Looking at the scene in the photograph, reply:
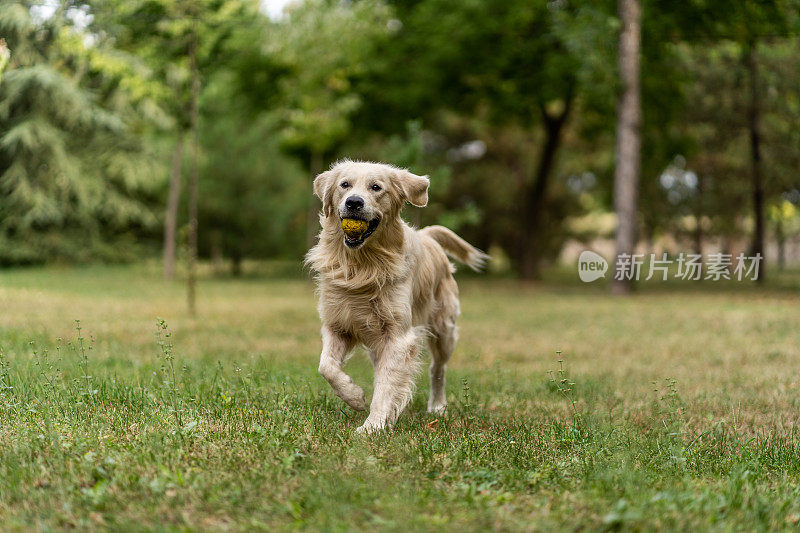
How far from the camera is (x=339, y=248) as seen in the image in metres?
4.60

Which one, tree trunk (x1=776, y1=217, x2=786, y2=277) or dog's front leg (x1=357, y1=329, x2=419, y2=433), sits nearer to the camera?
dog's front leg (x1=357, y1=329, x2=419, y2=433)

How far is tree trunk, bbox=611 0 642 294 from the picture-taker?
54.5 feet

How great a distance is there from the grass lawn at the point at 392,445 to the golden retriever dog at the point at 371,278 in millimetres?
286

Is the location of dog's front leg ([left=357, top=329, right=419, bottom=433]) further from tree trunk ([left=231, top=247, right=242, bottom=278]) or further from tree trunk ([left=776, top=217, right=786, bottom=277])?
tree trunk ([left=776, top=217, right=786, bottom=277])

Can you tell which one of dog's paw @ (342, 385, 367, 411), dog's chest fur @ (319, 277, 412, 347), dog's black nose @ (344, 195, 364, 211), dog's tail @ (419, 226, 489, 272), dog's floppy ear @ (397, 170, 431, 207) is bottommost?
dog's paw @ (342, 385, 367, 411)

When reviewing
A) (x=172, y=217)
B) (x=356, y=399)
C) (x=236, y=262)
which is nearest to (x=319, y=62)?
(x=172, y=217)

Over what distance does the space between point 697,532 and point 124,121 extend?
9.98 meters

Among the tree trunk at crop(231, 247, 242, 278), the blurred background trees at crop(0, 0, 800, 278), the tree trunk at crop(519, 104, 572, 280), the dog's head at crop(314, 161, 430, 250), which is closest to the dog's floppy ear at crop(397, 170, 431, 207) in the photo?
the dog's head at crop(314, 161, 430, 250)

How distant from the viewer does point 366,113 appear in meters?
21.5

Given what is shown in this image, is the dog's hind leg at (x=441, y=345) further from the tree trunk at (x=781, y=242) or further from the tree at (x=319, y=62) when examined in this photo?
the tree trunk at (x=781, y=242)

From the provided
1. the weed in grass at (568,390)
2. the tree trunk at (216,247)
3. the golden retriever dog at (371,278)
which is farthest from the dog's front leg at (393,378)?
the tree trunk at (216,247)

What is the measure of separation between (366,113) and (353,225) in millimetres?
17842

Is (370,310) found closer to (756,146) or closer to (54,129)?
(54,129)

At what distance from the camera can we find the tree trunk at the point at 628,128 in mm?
16609
